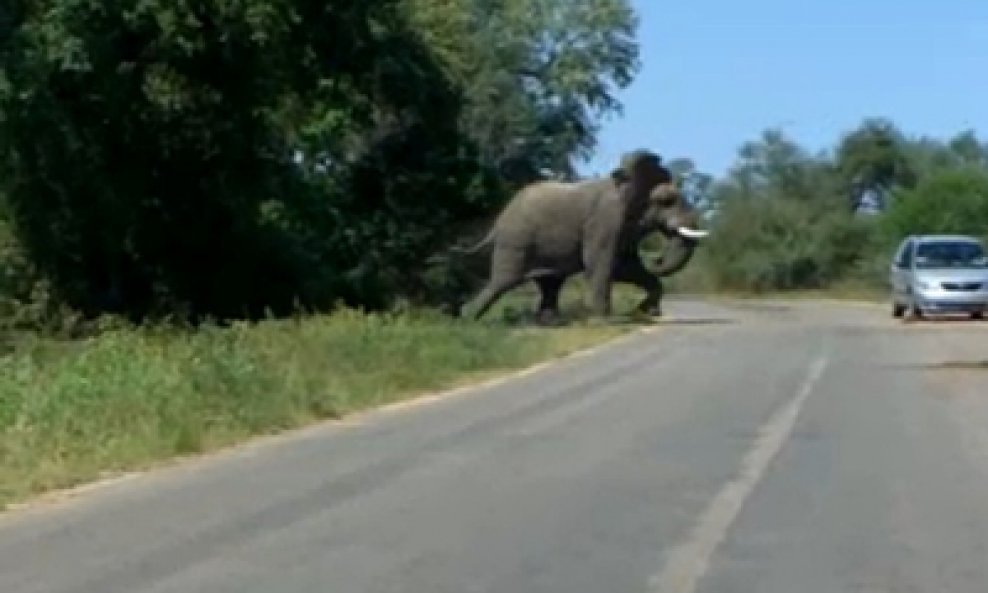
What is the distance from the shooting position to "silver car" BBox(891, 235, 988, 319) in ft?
162

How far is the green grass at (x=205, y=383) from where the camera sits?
63.7 feet

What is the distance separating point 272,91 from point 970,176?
47478mm

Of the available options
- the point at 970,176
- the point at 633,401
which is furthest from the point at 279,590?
the point at 970,176

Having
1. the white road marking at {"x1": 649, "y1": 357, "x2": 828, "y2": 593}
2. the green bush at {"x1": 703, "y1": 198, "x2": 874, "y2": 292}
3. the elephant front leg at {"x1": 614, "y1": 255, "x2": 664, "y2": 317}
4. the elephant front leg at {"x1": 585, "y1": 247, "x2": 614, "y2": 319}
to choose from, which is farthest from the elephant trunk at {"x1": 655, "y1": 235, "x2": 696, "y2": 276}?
the green bush at {"x1": 703, "y1": 198, "x2": 874, "y2": 292}

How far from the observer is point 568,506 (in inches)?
614

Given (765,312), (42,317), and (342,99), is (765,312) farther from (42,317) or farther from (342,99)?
(42,317)

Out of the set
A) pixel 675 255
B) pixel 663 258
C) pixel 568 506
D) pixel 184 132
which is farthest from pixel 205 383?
pixel 663 258

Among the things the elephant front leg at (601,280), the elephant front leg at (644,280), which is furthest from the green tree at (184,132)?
the elephant front leg at (644,280)

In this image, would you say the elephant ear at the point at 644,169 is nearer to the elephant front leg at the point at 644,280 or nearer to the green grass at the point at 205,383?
the elephant front leg at the point at 644,280

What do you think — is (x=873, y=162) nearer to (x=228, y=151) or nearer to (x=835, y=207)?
(x=835, y=207)

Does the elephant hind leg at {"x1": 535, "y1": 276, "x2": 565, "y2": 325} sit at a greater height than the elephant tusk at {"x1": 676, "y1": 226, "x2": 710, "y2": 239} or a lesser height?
lesser

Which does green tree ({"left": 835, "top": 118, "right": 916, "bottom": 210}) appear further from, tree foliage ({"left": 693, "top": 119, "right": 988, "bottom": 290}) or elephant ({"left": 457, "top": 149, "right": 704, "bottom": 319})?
elephant ({"left": 457, "top": 149, "right": 704, "bottom": 319})

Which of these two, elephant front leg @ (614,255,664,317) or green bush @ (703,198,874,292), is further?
green bush @ (703,198,874,292)

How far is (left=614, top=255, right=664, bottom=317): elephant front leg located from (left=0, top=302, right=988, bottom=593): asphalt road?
25106 millimetres
